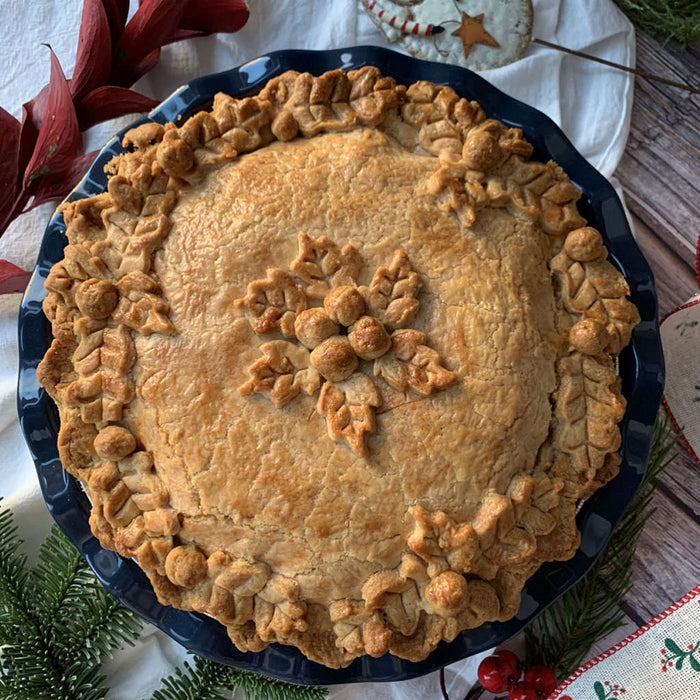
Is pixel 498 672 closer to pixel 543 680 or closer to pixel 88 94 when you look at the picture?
pixel 543 680

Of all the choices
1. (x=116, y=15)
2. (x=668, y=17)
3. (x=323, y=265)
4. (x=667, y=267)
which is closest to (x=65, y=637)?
(x=323, y=265)

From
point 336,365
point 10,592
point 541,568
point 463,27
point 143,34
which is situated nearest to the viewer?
point 336,365

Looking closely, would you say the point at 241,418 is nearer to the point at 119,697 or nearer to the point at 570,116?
the point at 119,697

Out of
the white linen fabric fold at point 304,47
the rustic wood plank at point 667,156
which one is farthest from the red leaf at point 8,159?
the rustic wood plank at point 667,156

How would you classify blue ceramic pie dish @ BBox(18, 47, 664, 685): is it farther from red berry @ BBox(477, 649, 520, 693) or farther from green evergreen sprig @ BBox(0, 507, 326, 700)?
red berry @ BBox(477, 649, 520, 693)

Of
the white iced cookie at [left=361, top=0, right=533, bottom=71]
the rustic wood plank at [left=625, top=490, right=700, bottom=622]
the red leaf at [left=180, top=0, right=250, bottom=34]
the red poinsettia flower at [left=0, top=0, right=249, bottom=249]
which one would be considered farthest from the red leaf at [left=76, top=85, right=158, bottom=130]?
the rustic wood plank at [left=625, top=490, right=700, bottom=622]

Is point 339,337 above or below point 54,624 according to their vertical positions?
above
